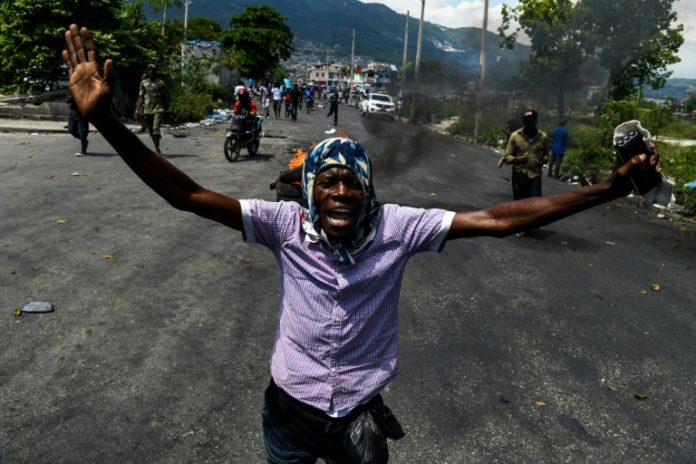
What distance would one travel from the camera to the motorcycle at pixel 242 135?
44.4 feet

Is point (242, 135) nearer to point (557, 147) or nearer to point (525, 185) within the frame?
point (525, 185)

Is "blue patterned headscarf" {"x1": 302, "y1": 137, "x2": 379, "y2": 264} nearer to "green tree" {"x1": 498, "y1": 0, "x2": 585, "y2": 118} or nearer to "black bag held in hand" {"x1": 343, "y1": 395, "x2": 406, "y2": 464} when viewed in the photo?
"black bag held in hand" {"x1": 343, "y1": 395, "x2": 406, "y2": 464}

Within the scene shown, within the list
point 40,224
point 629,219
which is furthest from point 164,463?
point 629,219

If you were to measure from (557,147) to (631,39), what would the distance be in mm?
27691

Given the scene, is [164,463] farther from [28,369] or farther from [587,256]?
[587,256]

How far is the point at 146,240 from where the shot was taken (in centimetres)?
714

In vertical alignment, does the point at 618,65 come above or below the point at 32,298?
above

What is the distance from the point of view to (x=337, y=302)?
1970 millimetres

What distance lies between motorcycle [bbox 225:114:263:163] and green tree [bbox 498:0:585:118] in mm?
29734

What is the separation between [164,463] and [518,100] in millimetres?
38806

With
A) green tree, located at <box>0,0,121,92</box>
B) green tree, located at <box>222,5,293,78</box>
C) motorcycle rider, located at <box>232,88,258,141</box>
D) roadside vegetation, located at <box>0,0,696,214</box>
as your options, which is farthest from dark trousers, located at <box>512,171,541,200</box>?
green tree, located at <box>222,5,293,78</box>

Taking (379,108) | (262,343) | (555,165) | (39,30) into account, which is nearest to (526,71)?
(379,108)

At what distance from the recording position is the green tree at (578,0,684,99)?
3688 cm

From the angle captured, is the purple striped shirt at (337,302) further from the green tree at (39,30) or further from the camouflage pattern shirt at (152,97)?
the green tree at (39,30)
